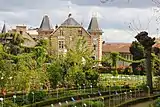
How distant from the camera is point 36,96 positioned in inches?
769

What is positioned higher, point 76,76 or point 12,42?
point 12,42

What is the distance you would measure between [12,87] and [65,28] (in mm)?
38078

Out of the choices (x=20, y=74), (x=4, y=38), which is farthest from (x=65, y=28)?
(x=20, y=74)

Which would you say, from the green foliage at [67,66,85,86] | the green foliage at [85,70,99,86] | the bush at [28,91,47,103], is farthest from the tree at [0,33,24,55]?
the bush at [28,91,47,103]

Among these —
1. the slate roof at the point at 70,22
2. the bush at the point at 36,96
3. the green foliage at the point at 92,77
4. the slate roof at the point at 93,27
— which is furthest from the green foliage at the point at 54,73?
the slate roof at the point at 93,27

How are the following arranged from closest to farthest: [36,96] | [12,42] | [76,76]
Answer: [36,96]
[76,76]
[12,42]

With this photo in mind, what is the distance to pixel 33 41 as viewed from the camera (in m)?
57.8

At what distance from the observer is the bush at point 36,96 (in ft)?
62.7

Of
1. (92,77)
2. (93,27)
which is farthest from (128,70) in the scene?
(92,77)

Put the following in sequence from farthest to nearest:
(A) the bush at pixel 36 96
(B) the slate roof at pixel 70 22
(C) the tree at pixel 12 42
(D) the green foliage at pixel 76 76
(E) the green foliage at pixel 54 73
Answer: (B) the slate roof at pixel 70 22, (C) the tree at pixel 12 42, (D) the green foliage at pixel 76 76, (E) the green foliage at pixel 54 73, (A) the bush at pixel 36 96

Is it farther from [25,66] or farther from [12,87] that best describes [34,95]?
[25,66]

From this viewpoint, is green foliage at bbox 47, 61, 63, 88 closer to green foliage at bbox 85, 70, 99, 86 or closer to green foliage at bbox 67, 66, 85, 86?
green foliage at bbox 67, 66, 85, 86

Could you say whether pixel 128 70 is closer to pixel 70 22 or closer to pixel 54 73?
pixel 70 22

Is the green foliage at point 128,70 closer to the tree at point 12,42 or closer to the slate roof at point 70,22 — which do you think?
the tree at point 12,42
